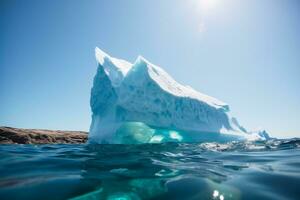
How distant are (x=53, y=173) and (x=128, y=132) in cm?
1369

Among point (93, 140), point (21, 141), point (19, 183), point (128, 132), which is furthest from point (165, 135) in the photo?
point (21, 141)

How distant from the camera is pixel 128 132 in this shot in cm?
1802

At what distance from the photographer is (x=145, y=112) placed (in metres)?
19.3

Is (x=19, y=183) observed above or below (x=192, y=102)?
below

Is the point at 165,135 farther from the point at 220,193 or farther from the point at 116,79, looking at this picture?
the point at 220,193

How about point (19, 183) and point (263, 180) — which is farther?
point (263, 180)

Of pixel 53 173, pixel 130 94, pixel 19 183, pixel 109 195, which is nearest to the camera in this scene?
pixel 109 195

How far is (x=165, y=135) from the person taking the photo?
1839 centimetres

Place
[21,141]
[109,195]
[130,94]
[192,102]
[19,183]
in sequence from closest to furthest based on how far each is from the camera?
[109,195] < [19,183] < [130,94] < [192,102] < [21,141]

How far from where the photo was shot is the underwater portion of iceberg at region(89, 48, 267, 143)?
18.7m

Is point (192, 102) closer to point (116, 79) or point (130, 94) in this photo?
point (130, 94)

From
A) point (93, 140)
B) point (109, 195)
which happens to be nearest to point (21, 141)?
point (93, 140)

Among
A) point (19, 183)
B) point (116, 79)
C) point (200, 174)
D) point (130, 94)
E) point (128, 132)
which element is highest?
point (116, 79)

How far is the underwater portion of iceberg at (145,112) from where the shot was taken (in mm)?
18656
